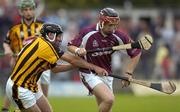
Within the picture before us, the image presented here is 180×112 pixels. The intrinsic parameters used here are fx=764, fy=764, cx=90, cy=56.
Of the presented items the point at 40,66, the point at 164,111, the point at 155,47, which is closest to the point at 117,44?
the point at 40,66

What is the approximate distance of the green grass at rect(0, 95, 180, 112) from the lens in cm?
1912

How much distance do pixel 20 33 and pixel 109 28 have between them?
264cm

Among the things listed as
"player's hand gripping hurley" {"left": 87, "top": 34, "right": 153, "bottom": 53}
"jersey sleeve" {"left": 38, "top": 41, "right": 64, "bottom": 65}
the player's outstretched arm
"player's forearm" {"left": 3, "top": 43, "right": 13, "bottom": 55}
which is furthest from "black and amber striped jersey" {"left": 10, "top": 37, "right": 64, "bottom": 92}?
"player's forearm" {"left": 3, "top": 43, "right": 13, "bottom": 55}

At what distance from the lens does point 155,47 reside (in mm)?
26203

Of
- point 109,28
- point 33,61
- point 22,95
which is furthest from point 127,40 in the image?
point 22,95

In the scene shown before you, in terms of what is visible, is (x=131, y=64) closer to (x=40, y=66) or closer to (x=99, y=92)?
(x=99, y=92)

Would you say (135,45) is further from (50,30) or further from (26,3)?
(26,3)

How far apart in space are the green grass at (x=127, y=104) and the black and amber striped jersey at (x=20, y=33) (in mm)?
3125

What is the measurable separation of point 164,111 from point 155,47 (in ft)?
25.8

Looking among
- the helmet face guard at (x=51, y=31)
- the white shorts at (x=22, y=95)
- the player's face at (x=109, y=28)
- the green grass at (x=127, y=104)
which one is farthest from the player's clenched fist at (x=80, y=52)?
the green grass at (x=127, y=104)

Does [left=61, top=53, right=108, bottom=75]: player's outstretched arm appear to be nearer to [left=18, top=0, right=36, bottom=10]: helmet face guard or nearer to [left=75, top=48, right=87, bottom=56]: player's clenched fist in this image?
[left=75, top=48, right=87, bottom=56]: player's clenched fist

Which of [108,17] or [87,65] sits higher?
[108,17]

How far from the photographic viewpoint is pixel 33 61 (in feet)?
40.8

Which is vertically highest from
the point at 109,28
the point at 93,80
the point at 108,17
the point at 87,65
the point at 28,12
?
the point at 108,17
